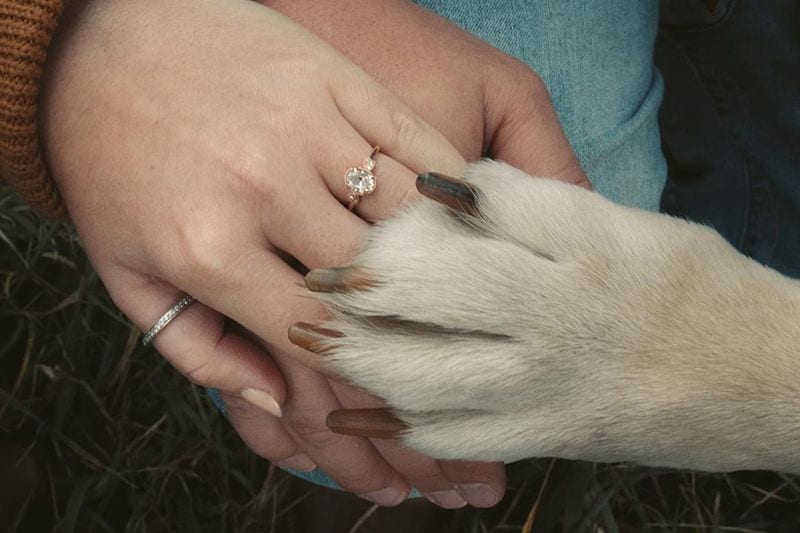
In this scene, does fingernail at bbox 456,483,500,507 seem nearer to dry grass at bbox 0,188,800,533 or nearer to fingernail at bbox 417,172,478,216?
fingernail at bbox 417,172,478,216

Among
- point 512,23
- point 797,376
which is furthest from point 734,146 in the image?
point 797,376

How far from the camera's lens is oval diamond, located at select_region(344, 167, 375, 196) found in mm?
724

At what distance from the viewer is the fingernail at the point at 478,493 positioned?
894mm

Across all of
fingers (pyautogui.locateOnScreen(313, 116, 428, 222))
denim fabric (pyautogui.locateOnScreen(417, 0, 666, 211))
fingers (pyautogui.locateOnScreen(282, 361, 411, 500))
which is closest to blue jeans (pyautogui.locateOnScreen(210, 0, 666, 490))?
denim fabric (pyautogui.locateOnScreen(417, 0, 666, 211))

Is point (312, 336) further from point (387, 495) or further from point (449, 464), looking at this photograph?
point (387, 495)

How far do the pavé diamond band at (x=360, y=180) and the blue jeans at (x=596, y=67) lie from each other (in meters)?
0.37

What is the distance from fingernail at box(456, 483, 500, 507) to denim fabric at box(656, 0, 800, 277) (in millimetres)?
661

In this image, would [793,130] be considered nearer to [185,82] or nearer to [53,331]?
[185,82]

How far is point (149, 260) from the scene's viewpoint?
30.7 inches

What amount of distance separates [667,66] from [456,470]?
32.6 inches

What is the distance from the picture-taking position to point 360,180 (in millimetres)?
726

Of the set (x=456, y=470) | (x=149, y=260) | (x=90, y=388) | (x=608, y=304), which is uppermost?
(x=608, y=304)

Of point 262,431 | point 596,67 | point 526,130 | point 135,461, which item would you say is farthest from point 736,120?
point 135,461

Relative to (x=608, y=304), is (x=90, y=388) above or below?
below
